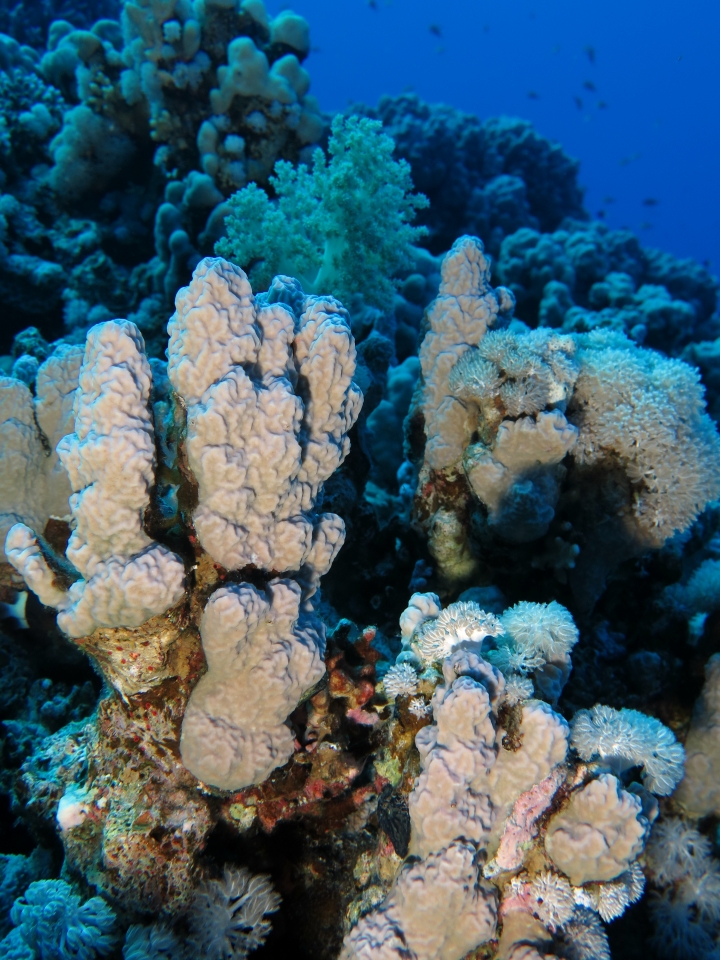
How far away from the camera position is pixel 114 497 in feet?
5.63

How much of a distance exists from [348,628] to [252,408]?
4.10 ft

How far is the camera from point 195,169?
7.07 m

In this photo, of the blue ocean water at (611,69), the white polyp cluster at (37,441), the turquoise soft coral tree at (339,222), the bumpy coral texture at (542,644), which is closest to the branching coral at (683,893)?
the bumpy coral texture at (542,644)

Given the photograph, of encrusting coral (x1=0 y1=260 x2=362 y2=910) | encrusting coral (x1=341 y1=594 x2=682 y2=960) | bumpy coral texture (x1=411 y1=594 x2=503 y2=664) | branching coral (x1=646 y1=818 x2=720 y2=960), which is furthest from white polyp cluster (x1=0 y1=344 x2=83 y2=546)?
branching coral (x1=646 y1=818 x2=720 y2=960)

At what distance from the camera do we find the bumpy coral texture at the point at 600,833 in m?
1.76

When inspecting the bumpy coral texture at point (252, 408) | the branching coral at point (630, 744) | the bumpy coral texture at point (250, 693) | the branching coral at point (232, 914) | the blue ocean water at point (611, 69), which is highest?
the blue ocean water at point (611, 69)

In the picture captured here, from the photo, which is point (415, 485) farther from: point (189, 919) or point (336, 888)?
point (189, 919)

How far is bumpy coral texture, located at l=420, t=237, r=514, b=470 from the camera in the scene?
335 centimetres

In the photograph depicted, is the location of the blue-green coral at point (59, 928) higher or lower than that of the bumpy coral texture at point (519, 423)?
lower

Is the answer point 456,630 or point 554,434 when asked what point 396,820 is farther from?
point 554,434

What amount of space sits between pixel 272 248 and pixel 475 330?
193 centimetres

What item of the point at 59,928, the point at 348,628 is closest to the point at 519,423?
the point at 348,628

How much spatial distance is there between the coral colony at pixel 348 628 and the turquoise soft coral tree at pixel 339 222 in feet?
0.08

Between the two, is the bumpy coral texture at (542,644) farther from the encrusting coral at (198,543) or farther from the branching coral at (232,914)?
the branching coral at (232,914)
